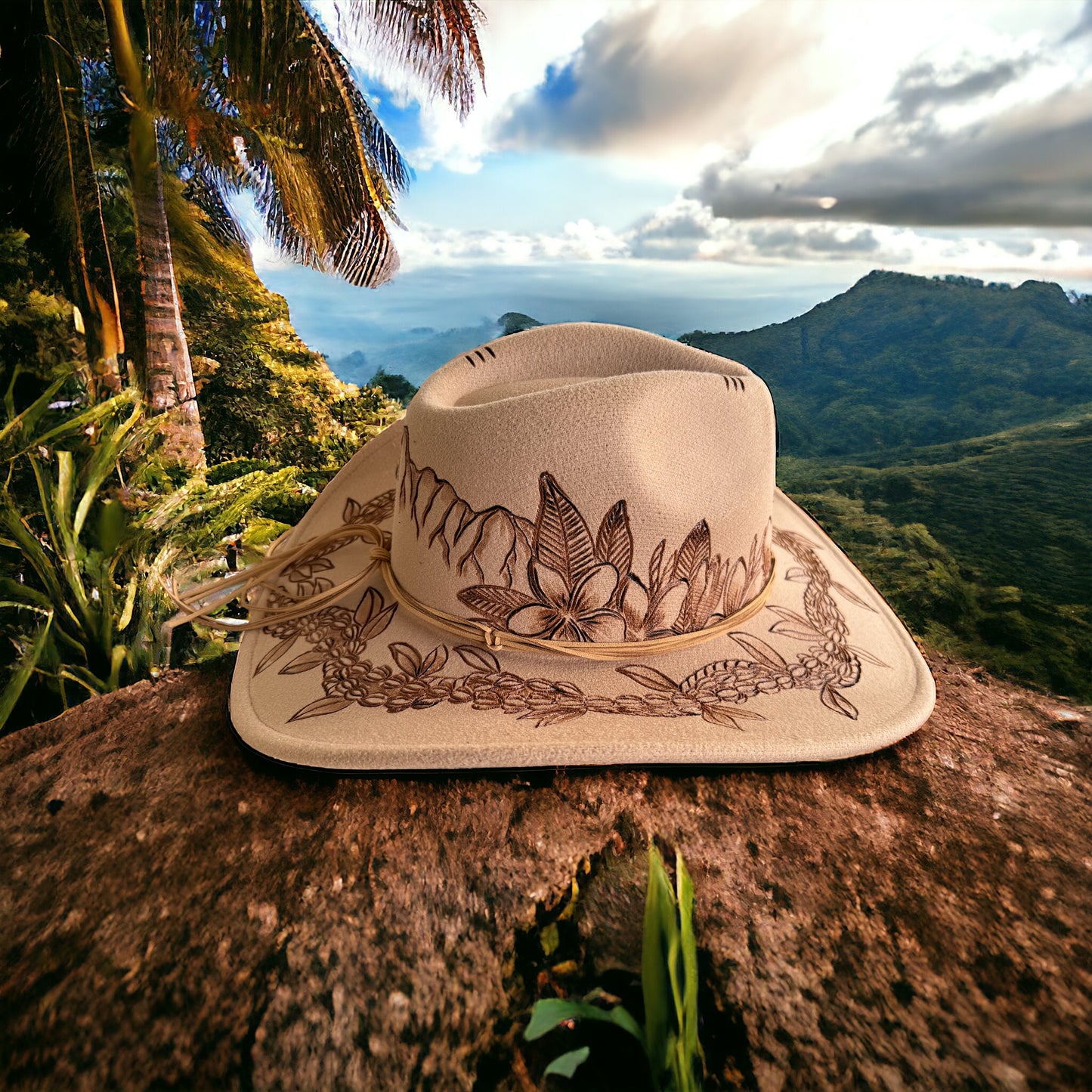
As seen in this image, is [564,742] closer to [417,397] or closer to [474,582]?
[474,582]

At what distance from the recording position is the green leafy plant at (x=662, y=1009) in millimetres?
486

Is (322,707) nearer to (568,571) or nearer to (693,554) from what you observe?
(568,571)

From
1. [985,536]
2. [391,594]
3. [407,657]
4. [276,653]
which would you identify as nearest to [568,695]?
[407,657]

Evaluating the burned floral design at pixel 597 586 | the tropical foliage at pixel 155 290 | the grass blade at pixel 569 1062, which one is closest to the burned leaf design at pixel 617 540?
the burned floral design at pixel 597 586

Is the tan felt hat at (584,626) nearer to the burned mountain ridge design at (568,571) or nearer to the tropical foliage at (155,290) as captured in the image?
the burned mountain ridge design at (568,571)

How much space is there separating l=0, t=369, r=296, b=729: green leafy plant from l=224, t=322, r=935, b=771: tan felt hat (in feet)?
3.60

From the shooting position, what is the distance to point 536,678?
0.87 metres

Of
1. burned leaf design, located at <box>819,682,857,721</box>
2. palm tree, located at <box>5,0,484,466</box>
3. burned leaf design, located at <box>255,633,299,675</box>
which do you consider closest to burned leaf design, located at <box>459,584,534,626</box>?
burned leaf design, located at <box>255,633,299,675</box>

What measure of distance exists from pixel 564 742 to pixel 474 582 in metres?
0.26

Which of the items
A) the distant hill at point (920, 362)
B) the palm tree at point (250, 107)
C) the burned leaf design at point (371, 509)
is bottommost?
the distant hill at point (920, 362)

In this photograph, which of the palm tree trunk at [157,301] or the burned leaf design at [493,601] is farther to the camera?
the palm tree trunk at [157,301]

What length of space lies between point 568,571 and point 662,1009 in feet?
1.61

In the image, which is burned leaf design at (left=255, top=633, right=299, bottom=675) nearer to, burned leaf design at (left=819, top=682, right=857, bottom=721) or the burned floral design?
the burned floral design

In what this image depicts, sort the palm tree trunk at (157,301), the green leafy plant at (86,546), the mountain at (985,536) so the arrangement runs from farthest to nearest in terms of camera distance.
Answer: the palm tree trunk at (157,301) → the mountain at (985,536) → the green leafy plant at (86,546)
